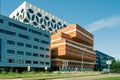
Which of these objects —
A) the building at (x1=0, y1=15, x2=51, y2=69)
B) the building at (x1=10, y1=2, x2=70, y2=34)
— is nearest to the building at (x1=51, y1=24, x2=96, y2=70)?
the building at (x1=0, y1=15, x2=51, y2=69)

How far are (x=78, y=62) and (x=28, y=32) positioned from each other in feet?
155

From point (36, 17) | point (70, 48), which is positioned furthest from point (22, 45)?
point (36, 17)

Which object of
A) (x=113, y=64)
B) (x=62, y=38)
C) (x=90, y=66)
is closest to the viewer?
(x=62, y=38)

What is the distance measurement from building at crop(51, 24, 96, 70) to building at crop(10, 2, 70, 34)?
20.9 meters

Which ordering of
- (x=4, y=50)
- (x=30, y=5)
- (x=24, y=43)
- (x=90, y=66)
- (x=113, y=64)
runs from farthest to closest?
(x=90, y=66)
(x=30, y=5)
(x=113, y=64)
(x=24, y=43)
(x=4, y=50)

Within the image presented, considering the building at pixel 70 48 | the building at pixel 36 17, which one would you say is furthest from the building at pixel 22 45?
the building at pixel 36 17

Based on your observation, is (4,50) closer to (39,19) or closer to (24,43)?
(24,43)

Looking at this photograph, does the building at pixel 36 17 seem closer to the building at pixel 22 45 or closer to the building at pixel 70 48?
the building at pixel 70 48

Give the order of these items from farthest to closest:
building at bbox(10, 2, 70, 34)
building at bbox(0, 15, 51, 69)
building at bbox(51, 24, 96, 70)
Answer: building at bbox(10, 2, 70, 34)
building at bbox(51, 24, 96, 70)
building at bbox(0, 15, 51, 69)

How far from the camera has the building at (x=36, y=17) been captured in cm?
12694

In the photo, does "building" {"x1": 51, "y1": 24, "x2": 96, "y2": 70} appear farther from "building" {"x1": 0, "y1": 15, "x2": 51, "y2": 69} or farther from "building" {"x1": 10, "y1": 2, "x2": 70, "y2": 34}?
"building" {"x1": 10, "y1": 2, "x2": 70, "y2": 34}

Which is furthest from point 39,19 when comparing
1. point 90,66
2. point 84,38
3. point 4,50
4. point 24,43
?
point 4,50

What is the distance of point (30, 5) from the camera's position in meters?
130

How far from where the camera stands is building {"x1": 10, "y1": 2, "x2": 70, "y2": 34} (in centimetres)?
12694
